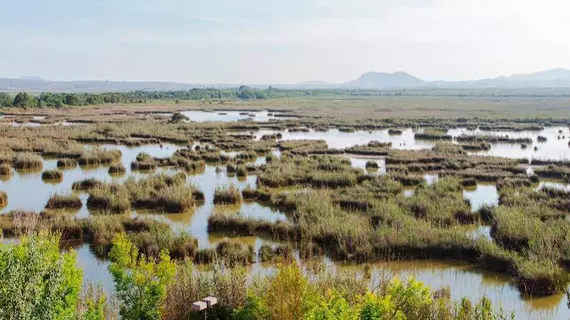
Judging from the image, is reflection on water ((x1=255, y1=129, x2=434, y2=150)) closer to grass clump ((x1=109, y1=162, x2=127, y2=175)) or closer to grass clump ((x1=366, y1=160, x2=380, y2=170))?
grass clump ((x1=366, y1=160, x2=380, y2=170))

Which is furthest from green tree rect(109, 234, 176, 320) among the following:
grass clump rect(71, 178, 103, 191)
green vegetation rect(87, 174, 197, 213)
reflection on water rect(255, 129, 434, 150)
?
reflection on water rect(255, 129, 434, 150)

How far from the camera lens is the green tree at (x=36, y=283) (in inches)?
284

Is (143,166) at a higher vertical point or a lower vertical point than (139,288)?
lower

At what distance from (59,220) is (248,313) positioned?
11.0 meters

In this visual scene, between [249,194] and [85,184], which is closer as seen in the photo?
[249,194]

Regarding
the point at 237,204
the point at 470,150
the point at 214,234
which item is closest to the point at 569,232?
the point at 214,234

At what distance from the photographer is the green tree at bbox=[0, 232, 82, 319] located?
7.21 meters

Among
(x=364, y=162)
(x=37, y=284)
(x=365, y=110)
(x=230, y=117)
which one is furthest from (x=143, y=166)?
(x=365, y=110)

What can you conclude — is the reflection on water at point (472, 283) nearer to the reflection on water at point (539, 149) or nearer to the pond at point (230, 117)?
the reflection on water at point (539, 149)

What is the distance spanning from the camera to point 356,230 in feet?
54.4

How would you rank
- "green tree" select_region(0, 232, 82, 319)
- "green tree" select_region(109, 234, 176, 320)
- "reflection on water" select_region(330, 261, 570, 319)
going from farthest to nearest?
"reflection on water" select_region(330, 261, 570, 319) → "green tree" select_region(109, 234, 176, 320) → "green tree" select_region(0, 232, 82, 319)

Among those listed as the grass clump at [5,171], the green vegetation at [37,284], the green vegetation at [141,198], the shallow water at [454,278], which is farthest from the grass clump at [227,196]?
the green vegetation at [37,284]

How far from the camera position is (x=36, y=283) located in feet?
24.5

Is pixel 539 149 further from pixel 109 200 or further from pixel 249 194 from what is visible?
pixel 109 200
